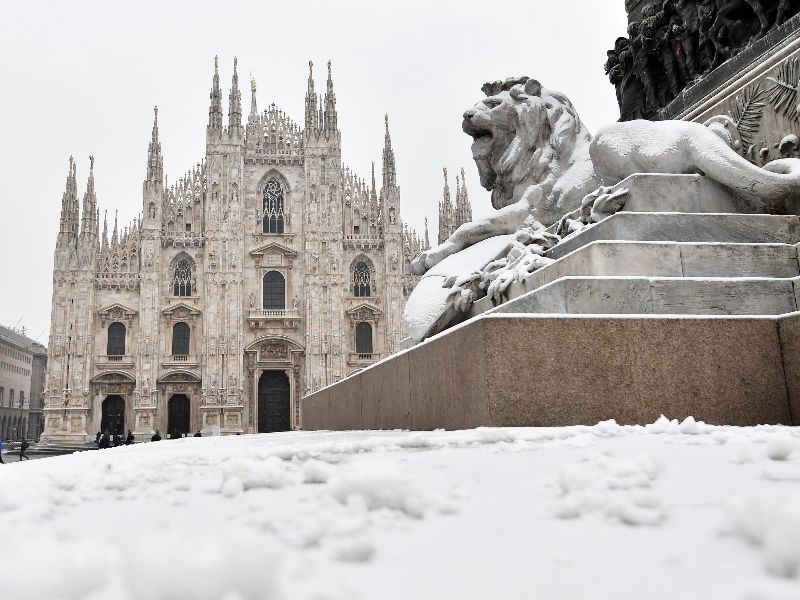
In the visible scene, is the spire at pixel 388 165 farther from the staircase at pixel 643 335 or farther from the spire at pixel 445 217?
the staircase at pixel 643 335

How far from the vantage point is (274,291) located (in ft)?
92.5

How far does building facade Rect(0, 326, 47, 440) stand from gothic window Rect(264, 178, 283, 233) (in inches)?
1124

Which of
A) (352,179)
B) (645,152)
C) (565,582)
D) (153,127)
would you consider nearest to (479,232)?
(645,152)

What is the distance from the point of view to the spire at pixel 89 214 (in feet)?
91.2

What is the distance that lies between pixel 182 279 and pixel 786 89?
26.1m

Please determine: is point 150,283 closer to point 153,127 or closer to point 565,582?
point 153,127

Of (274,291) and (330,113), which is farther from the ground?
(330,113)

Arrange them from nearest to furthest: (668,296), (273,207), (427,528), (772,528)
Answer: (772,528)
(427,528)
(668,296)
(273,207)

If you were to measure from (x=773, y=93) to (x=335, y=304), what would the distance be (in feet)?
78.7

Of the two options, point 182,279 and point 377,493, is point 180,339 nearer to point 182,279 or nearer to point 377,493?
point 182,279

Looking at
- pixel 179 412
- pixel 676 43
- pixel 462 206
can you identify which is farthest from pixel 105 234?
pixel 676 43

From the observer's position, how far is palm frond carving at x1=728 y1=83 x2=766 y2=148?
443cm

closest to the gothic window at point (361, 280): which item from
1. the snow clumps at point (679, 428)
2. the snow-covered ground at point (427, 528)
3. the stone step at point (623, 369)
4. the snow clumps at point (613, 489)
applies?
the stone step at point (623, 369)

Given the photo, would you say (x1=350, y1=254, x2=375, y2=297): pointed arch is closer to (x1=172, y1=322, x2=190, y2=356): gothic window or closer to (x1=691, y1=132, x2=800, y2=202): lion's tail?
(x1=172, y1=322, x2=190, y2=356): gothic window
